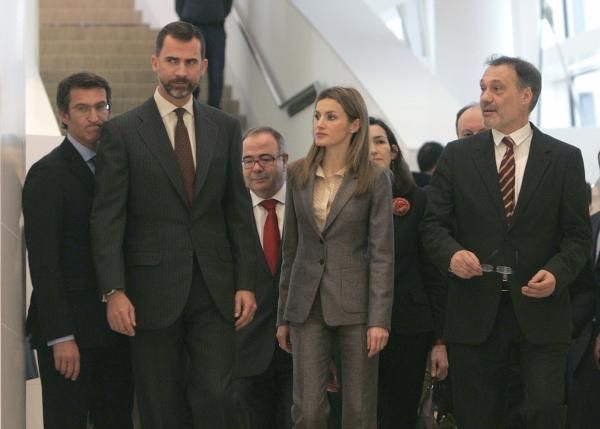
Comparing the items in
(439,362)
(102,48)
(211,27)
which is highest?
(102,48)

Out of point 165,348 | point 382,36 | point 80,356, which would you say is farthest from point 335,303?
point 382,36

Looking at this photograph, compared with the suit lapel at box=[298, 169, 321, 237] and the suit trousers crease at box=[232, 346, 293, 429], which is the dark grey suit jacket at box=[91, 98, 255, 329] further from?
the suit trousers crease at box=[232, 346, 293, 429]

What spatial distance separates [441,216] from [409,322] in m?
0.64

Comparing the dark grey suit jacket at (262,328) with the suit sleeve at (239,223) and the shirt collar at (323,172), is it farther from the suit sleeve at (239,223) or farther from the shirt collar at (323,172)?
the suit sleeve at (239,223)

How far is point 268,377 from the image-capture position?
16.8 feet

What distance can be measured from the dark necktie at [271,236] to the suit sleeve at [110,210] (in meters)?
1.18

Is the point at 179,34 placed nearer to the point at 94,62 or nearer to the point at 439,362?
the point at 439,362

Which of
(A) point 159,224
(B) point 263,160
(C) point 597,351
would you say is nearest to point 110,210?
(A) point 159,224

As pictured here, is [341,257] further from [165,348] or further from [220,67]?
[220,67]

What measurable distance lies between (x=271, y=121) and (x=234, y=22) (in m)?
2.32

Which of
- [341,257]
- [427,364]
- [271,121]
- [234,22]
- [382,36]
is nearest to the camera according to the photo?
[341,257]

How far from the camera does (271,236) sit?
5.14 metres

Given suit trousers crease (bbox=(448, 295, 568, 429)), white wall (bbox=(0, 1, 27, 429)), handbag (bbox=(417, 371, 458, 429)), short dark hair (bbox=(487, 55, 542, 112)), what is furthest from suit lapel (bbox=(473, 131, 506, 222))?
white wall (bbox=(0, 1, 27, 429))

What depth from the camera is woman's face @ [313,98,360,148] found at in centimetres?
441
